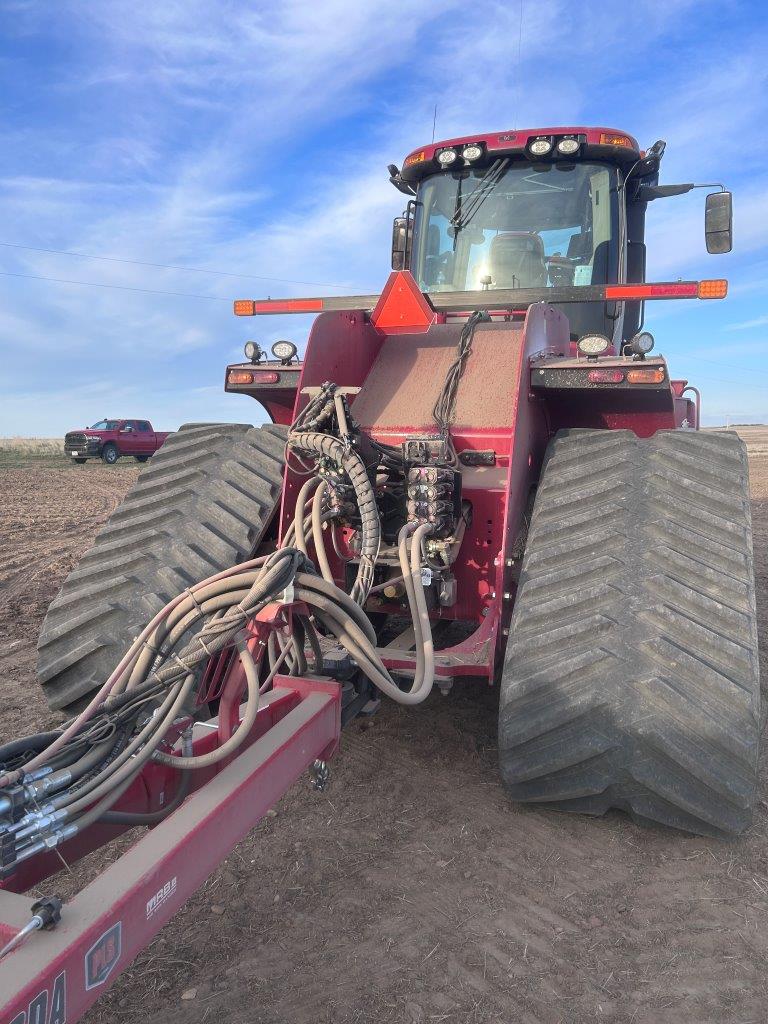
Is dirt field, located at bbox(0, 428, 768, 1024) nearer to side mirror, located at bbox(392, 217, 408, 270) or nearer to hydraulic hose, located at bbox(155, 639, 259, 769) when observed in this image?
hydraulic hose, located at bbox(155, 639, 259, 769)

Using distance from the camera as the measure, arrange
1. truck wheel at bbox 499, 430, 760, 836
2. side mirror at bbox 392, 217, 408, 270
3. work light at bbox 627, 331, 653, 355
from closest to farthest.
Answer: truck wheel at bbox 499, 430, 760, 836
work light at bbox 627, 331, 653, 355
side mirror at bbox 392, 217, 408, 270

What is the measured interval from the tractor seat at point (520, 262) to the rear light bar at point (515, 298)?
0.53 metres

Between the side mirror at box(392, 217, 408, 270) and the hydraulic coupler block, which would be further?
the side mirror at box(392, 217, 408, 270)

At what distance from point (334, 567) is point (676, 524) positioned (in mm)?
1439

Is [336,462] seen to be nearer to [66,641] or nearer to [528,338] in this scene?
[528,338]

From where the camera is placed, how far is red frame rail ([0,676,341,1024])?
1.19 meters

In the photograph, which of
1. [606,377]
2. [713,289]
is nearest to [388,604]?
[606,377]

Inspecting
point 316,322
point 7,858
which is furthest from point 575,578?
point 7,858

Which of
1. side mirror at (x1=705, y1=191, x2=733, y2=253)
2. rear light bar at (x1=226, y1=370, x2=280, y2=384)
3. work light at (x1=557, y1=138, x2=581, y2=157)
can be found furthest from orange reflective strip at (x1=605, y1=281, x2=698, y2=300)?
rear light bar at (x1=226, y1=370, x2=280, y2=384)

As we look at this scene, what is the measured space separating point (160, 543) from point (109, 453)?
23.8 metres

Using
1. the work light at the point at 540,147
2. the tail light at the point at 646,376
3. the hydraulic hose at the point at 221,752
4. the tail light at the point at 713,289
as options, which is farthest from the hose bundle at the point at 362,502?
the work light at the point at 540,147

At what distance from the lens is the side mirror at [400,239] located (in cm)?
542

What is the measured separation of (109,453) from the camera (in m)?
25.7

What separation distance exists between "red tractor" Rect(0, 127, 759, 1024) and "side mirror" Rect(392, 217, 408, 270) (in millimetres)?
1242
